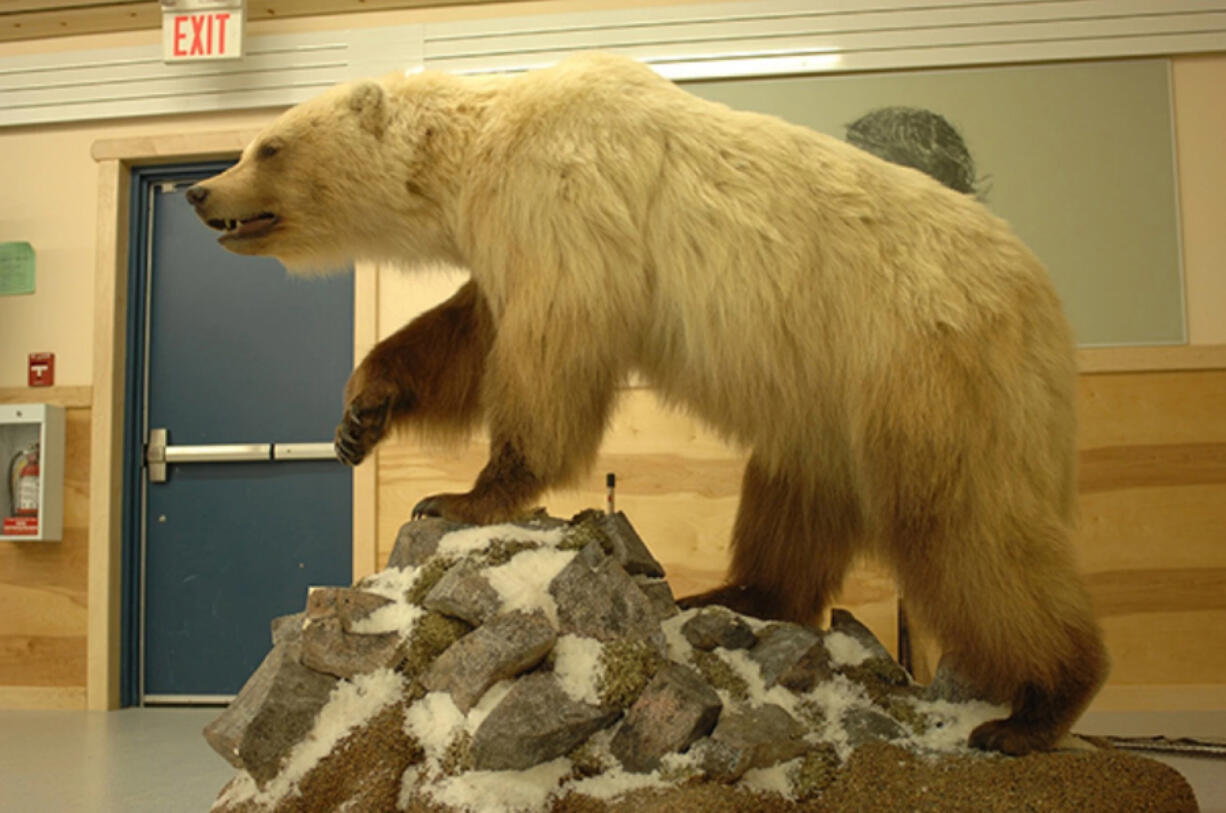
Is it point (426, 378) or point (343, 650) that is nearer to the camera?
point (343, 650)

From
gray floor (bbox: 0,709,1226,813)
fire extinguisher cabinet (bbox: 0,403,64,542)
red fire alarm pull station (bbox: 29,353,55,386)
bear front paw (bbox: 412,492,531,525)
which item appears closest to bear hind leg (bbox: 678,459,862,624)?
bear front paw (bbox: 412,492,531,525)

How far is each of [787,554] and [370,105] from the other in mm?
1776

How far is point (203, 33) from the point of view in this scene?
4.86 m

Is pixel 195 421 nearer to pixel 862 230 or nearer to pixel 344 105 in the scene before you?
pixel 344 105

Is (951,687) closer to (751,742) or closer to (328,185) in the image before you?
(751,742)

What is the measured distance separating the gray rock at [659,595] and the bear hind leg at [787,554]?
26 cm

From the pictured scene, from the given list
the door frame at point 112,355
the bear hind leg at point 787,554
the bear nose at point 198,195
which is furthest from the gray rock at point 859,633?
the door frame at point 112,355

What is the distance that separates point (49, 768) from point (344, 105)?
2.39 m

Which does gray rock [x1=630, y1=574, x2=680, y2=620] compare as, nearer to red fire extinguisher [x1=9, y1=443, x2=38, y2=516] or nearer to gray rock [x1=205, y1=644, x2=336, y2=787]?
gray rock [x1=205, y1=644, x2=336, y2=787]

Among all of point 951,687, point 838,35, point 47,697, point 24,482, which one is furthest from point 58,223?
point 951,687

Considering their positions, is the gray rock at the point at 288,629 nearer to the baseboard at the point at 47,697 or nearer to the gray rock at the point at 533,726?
the gray rock at the point at 533,726

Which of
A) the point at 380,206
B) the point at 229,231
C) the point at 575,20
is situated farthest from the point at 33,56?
the point at 380,206

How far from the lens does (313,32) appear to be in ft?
16.2

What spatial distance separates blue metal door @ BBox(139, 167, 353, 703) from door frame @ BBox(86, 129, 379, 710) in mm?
182
